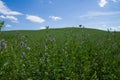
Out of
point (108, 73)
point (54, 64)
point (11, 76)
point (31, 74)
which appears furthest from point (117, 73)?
point (11, 76)

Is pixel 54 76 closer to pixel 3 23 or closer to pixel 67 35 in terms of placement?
pixel 3 23

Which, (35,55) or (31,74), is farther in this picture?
(35,55)

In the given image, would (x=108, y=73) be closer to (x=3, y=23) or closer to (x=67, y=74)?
(x=67, y=74)

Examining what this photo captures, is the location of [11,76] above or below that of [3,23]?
below

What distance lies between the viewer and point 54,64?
19.9 feet

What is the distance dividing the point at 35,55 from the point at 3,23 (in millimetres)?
1945

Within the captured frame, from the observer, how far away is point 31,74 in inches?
235

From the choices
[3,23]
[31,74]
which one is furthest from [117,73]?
[3,23]

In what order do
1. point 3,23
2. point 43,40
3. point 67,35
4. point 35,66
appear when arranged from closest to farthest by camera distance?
point 3,23
point 35,66
point 43,40
point 67,35

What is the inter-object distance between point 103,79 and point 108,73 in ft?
0.80

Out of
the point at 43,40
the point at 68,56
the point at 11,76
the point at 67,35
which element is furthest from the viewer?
the point at 67,35

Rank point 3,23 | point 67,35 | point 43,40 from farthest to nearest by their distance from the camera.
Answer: point 67,35 → point 43,40 → point 3,23

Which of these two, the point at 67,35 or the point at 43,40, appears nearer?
the point at 43,40

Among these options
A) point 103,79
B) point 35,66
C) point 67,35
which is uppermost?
point 67,35
